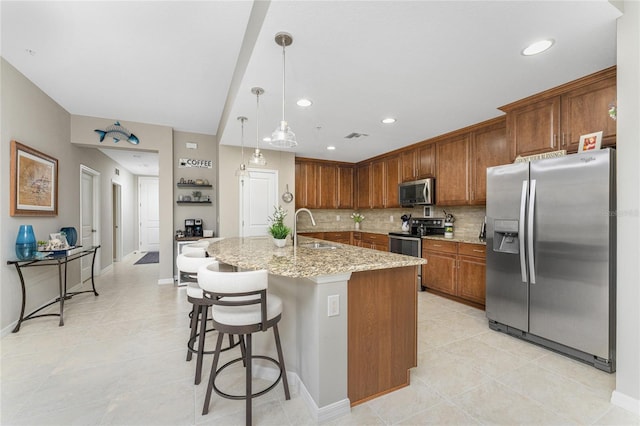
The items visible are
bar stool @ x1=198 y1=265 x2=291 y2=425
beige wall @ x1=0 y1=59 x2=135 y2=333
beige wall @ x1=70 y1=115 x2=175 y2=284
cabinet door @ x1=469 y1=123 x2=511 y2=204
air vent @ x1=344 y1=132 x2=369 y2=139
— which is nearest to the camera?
bar stool @ x1=198 y1=265 x2=291 y2=425

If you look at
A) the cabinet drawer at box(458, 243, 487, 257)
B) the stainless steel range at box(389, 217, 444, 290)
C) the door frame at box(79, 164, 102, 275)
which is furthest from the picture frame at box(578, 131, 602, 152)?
the door frame at box(79, 164, 102, 275)

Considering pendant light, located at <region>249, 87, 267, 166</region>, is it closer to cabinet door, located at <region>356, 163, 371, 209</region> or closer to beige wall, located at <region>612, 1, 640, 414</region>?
beige wall, located at <region>612, 1, 640, 414</region>

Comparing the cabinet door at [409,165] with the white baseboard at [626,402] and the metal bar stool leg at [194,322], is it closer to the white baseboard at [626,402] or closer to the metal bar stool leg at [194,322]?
the white baseboard at [626,402]

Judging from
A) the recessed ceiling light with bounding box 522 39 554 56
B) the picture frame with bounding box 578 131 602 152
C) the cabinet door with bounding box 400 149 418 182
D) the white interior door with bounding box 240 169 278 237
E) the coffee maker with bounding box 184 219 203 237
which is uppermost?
the recessed ceiling light with bounding box 522 39 554 56

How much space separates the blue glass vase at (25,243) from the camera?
297 cm

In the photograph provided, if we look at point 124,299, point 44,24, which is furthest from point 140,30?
point 124,299

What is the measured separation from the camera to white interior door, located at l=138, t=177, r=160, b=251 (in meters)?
9.00

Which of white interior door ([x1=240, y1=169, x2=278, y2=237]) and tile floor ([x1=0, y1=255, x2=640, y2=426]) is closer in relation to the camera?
tile floor ([x1=0, y1=255, x2=640, y2=426])

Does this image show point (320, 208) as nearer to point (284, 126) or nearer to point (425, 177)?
point (425, 177)

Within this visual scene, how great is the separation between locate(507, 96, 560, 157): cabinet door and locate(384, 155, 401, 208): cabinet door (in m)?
2.26

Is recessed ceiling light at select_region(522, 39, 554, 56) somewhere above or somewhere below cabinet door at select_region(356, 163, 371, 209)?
above

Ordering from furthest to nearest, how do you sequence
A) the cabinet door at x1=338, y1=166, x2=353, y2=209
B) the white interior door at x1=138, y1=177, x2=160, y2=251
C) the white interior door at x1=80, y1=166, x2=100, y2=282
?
the white interior door at x1=138, y1=177, x2=160, y2=251
the cabinet door at x1=338, y1=166, x2=353, y2=209
the white interior door at x1=80, y1=166, x2=100, y2=282

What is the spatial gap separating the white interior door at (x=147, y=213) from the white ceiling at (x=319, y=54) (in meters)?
5.63

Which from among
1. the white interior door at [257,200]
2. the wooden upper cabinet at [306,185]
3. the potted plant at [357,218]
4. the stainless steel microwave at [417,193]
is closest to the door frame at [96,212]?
the white interior door at [257,200]
